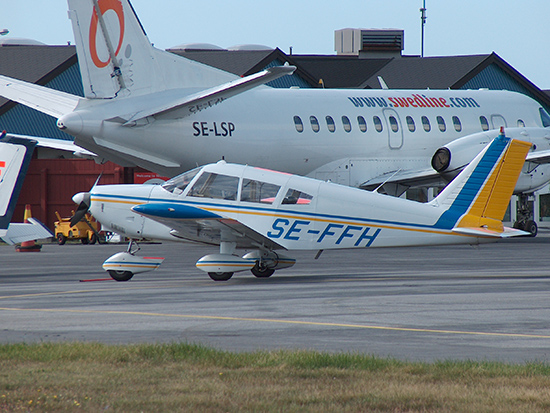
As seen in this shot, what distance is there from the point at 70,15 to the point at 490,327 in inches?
600

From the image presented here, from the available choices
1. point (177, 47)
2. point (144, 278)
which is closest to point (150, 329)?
point (144, 278)

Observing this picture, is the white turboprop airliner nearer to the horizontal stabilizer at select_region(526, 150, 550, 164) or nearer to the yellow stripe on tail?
the horizontal stabilizer at select_region(526, 150, 550, 164)

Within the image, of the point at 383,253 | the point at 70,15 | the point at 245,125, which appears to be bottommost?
the point at 383,253

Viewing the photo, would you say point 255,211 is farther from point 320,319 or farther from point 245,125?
point 245,125

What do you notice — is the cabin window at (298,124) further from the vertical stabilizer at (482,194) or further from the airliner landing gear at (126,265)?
the airliner landing gear at (126,265)

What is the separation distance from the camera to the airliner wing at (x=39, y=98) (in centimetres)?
2391

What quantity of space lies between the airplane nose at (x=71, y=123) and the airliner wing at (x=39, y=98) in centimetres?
161

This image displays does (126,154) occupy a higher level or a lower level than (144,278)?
higher

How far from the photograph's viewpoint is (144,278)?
56.7 ft

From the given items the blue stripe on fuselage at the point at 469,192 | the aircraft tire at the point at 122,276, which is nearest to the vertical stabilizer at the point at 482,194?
the blue stripe on fuselage at the point at 469,192

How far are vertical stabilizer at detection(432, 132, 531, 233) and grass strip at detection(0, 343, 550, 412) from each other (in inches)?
341

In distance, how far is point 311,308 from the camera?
11.8 metres

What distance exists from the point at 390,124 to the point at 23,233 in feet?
43.6

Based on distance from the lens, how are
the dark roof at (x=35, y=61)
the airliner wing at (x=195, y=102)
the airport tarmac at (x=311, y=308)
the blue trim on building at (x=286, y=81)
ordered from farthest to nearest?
the blue trim on building at (x=286, y=81)
the dark roof at (x=35, y=61)
the airliner wing at (x=195, y=102)
the airport tarmac at (x=311, y=308)
